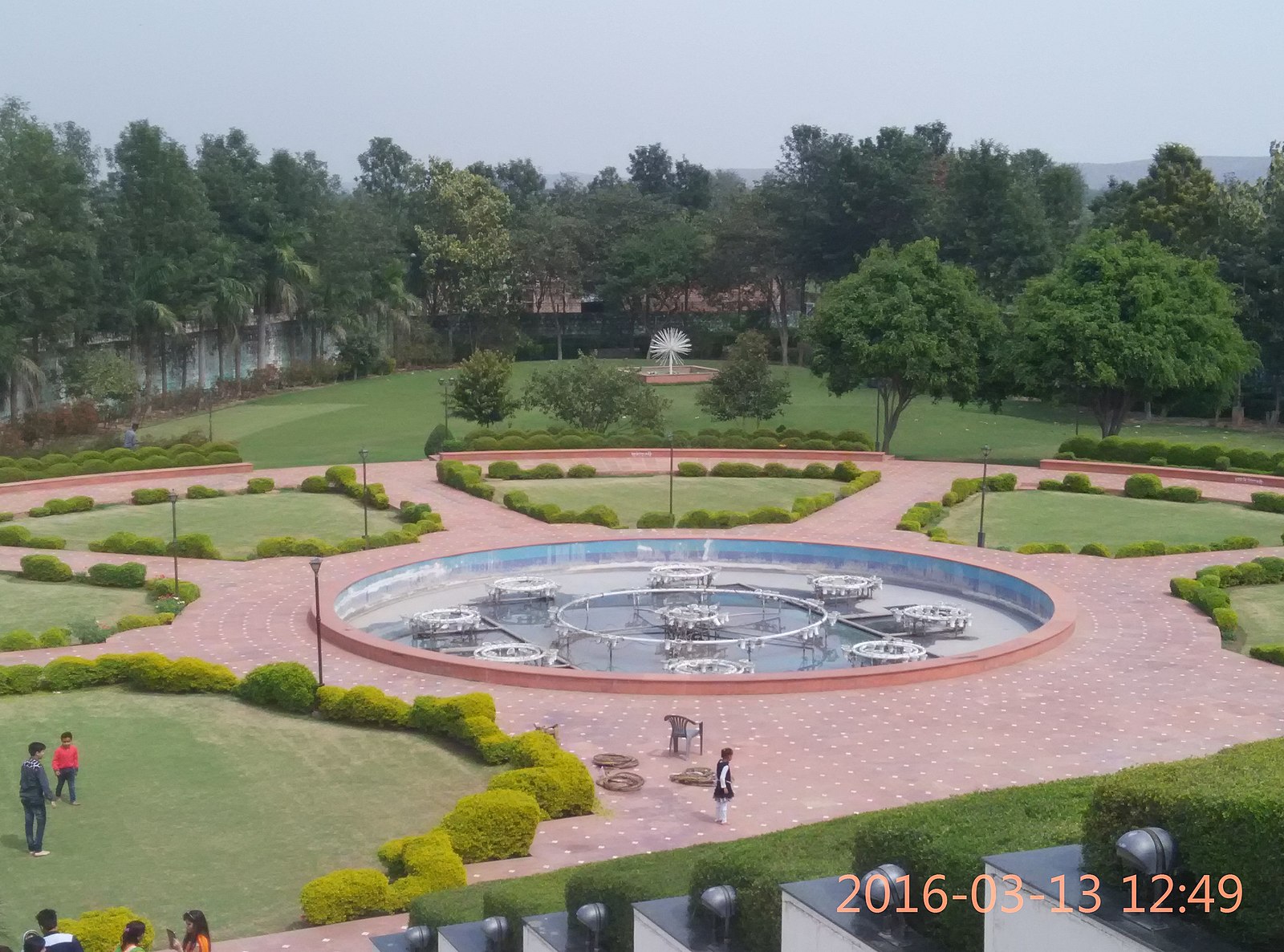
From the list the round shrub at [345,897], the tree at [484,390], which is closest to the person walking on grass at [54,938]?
the round shrub at [345,897]

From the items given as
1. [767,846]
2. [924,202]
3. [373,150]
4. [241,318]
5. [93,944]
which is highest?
[373,150]

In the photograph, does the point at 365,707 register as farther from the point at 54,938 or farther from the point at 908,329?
the point at 908,329

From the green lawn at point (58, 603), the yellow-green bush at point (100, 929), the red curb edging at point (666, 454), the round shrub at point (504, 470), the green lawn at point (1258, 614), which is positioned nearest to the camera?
the yellow-green bush at point (100, 929)

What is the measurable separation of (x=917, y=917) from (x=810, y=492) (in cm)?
3001

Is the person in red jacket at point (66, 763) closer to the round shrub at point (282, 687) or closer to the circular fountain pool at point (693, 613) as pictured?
the round shrub at point (282, 687)

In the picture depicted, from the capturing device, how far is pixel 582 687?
20.5 metres

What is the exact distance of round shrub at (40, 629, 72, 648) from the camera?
896 inches

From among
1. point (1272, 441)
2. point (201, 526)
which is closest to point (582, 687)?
point (201, 526)

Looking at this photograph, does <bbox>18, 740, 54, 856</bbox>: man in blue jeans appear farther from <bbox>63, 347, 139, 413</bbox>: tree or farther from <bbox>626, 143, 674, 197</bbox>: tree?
<bbox>626, 143, 674, 197</bbox>: tree

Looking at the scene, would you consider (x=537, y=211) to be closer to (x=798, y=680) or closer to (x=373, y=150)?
(x=373, y=150)

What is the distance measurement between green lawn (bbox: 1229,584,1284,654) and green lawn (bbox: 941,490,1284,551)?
14.0ft

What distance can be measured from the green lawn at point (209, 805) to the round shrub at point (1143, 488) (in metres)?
24.0

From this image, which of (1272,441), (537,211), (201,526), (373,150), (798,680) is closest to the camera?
(798,680)

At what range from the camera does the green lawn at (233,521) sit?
107 ft
